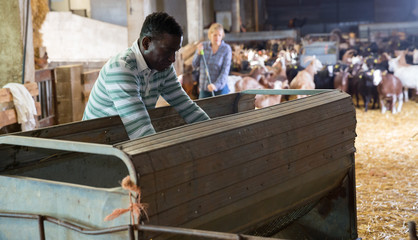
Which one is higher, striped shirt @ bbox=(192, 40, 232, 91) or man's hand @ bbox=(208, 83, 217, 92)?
striped shirt @ bbox=(192, 40, 232, 91)

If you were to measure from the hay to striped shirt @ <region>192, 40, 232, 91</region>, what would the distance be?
2207mm

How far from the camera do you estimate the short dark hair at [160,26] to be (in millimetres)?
3166

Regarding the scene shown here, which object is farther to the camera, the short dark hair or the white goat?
the white goat

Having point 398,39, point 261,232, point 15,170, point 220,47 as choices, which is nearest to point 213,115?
point 261,232

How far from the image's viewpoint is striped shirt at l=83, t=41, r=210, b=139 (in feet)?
10.1

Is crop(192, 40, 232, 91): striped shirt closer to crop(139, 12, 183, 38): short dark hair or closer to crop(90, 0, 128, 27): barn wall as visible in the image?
crop(139, 12, 183, 38): short dark hair

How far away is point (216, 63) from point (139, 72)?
4.64m

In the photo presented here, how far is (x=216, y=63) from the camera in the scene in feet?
26.0

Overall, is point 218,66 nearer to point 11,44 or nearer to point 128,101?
point 11,44

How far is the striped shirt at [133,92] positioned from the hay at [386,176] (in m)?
2.18

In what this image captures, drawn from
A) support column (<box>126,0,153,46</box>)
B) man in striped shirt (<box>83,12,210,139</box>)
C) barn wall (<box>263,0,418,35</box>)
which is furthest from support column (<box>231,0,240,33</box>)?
man in striped shirt (<box>83,12,210,139</box>)

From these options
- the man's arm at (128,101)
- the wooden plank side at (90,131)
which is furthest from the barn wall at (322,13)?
the man's arm at (128,101)

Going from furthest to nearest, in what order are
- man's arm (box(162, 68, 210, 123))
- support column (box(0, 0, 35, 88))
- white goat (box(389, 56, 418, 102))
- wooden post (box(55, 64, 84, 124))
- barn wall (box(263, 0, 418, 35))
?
barn wall (box(263, 0, 418, 35)) < white goat (box(389, 56, 418, 102)) < wooden post (box(55, 64, 84, 124)) < support column (box(0, 0, 35, 88)) < man's arm (box(162, 68, 210, 123))

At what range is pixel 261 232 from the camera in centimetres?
379
